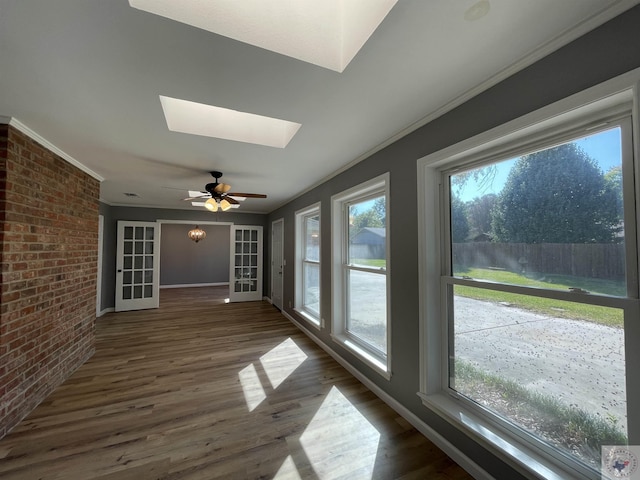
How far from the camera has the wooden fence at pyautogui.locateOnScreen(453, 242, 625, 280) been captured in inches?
46.1

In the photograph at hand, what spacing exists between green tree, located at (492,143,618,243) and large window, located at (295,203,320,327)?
122 inches

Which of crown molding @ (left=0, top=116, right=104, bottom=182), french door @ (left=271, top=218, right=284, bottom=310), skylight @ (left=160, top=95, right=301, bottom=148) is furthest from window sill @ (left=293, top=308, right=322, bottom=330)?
crown molding @ (left=0, top=116, right=104, bottom=182)

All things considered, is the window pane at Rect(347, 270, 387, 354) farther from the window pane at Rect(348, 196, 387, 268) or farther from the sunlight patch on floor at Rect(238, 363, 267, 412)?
the sunlight patch on floor at Rect(238, 363, 267, 412)

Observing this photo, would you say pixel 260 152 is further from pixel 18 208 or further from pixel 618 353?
pixel 618 353

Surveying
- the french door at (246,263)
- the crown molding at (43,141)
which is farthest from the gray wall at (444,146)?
the french door at (246,263)

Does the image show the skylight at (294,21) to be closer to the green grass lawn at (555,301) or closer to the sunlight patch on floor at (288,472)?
the green grass lawn at (555,301)

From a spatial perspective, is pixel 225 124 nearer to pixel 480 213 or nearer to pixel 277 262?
pixel 480 213

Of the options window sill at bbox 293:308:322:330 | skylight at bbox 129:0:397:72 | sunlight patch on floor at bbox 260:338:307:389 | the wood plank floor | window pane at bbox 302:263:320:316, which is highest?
skylight at bbox 129:0:397:72

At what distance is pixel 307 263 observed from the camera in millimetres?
4723

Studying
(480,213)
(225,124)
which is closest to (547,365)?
(480,213)

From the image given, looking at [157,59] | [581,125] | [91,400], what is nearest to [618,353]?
[581,125]

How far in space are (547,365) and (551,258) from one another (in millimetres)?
578

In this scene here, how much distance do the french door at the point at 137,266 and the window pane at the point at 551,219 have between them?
6426 millimetres

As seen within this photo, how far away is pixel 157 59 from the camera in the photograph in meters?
1.32
